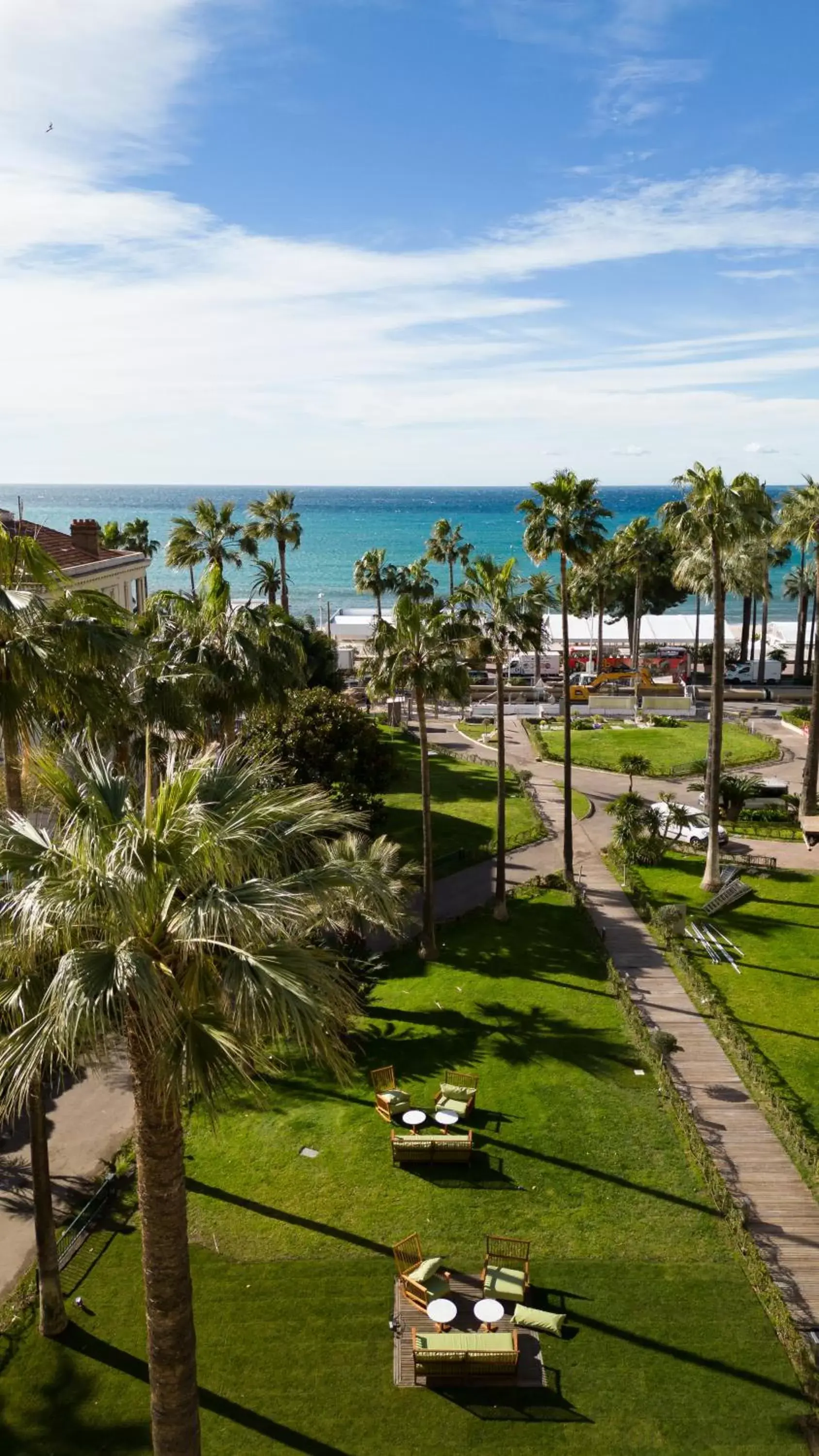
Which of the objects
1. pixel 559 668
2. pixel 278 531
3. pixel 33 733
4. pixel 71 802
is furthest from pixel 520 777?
pixel 71 802

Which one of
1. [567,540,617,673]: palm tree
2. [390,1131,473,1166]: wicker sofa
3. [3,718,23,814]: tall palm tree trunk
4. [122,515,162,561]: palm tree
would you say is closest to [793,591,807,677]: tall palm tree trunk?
[567,540,617,673]: palm tree

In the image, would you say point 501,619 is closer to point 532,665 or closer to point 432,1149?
point 432,1149

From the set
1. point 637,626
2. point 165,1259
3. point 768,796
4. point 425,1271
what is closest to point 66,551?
point 425,1271

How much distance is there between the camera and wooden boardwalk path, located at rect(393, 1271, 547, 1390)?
46.0 ft

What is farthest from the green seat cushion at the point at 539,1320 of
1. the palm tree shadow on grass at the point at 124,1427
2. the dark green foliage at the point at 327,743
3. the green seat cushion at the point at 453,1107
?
the dark green foliage at the point at 327,743

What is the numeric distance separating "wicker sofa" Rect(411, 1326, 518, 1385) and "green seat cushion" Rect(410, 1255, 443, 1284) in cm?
115

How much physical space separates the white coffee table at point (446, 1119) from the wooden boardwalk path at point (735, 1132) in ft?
16.2

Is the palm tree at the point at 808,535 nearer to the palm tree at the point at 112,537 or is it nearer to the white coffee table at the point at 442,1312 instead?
the white coffee table at the point at 442,1312

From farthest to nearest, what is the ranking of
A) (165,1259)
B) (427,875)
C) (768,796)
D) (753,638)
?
(753,638), (768,796), (427,875), (165,1259)

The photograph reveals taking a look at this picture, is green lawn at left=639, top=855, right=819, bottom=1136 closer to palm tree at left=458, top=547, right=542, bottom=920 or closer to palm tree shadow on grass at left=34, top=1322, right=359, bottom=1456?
palm tree at left=458, top=547, right=542, bottom=920

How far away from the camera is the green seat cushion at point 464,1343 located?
13766 mm

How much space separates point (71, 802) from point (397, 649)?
1762 centimetres

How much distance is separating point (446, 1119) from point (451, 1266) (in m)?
3.44

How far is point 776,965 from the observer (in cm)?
2744
